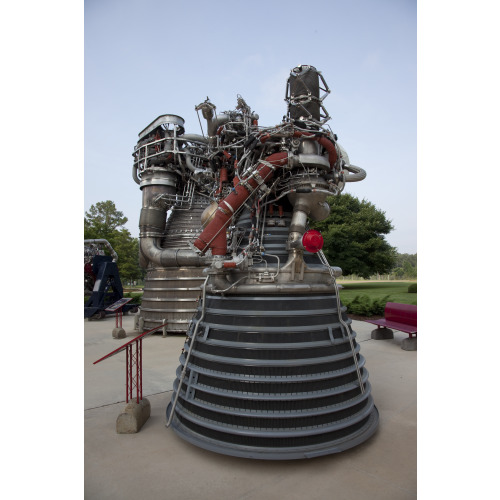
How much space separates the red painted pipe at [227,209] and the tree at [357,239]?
2764 cm

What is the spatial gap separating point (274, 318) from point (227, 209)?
6.15 ft

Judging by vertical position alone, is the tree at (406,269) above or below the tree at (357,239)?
below

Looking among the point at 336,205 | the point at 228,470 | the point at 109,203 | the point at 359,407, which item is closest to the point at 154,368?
the point at 228,470

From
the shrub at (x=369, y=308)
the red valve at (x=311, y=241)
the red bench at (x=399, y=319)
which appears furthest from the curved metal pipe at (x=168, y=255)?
the shrub at (x=369, y=308)

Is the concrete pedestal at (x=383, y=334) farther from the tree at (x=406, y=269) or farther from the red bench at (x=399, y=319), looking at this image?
the tree at (x=406, y=269)

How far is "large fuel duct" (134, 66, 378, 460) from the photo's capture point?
443 centimetres

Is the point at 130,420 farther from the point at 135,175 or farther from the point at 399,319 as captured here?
the point at 135,175

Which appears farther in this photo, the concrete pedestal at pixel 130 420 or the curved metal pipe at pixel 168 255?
the curved metal pipe at pixel 168 255

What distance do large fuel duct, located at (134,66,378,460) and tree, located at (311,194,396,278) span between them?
88.6 feet

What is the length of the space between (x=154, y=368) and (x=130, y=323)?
10.2 m

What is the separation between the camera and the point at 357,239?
34.0m

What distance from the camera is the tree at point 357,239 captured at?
32.5m

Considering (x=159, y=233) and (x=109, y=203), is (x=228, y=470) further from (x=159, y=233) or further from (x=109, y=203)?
(x=109, y=203)

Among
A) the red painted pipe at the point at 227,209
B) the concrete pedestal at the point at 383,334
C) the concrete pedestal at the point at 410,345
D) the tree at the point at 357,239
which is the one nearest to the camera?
the red painted pipe at the point at 227,209
